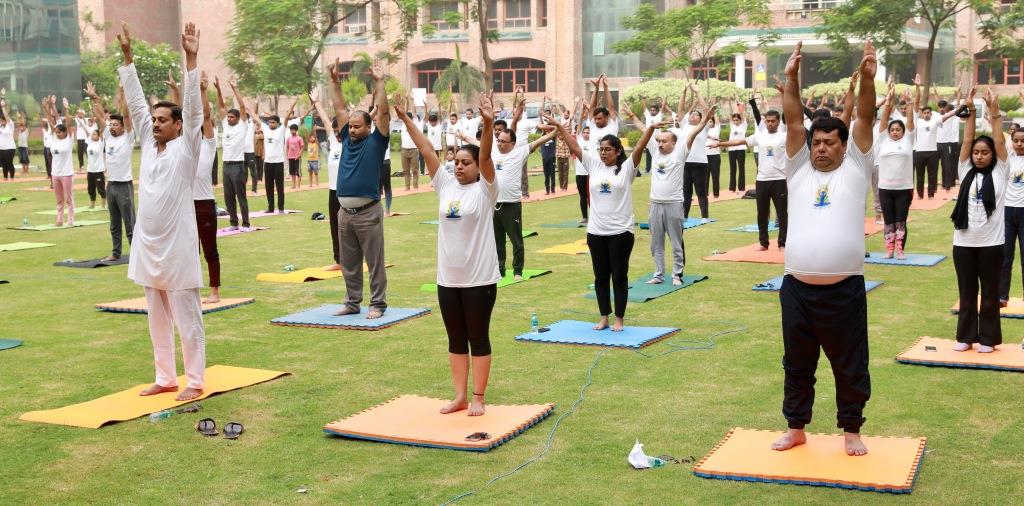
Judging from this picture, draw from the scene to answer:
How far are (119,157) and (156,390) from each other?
290 inches

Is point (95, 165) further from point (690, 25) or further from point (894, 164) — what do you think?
point (690, 25)

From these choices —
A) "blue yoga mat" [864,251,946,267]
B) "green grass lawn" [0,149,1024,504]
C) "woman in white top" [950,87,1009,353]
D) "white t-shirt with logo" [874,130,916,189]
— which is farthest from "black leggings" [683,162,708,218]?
"woman in white top" [950,87,1009,353]

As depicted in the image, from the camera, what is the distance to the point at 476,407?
7.97 meters

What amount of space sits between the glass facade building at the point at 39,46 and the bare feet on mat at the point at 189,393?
3871 centimetres

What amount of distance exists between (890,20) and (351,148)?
28.2 metres

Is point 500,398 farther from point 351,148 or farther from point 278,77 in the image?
point 278,77

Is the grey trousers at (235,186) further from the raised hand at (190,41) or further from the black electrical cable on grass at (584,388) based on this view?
the raised hand at (190,41)

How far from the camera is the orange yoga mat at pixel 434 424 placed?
7352mm

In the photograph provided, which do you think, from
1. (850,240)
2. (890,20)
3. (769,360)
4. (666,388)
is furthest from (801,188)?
(890,20)

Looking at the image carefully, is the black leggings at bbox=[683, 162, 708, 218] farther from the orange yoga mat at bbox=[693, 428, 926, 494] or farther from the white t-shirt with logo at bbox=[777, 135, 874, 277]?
the white t-shirt with logo at bbox=[777, 135, 874, 277]

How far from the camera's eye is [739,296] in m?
13.0

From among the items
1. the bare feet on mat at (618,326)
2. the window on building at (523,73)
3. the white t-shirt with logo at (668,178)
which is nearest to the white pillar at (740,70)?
the window on building at (523,73)

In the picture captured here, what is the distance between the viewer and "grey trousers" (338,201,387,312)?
37.8 ft

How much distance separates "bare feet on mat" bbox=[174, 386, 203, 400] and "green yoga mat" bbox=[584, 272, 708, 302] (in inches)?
218
